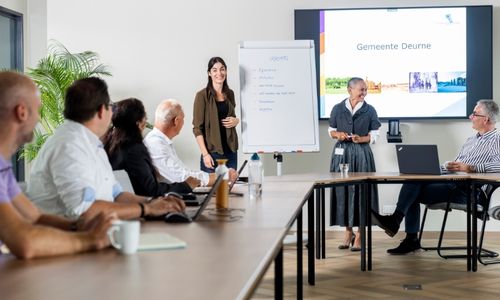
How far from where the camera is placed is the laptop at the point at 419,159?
19.7ft

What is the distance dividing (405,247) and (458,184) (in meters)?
0.88

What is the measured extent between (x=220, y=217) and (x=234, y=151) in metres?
3.72

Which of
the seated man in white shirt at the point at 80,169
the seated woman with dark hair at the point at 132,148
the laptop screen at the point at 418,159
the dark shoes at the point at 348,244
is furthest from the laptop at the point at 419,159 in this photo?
the seated man in white shirt at the point at 80,169

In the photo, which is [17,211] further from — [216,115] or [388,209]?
[388,209]

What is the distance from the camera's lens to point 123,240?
2.08 metres

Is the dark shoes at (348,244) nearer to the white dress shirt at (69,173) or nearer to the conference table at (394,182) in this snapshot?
the conference table at (394,182)

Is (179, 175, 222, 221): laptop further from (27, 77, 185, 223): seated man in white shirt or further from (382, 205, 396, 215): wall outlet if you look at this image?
(382, 205, 396, 215): wall outlet

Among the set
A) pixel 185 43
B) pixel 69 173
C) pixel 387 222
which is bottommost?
pixel 387 222

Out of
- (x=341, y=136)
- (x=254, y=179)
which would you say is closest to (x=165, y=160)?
(x=254, y=179)

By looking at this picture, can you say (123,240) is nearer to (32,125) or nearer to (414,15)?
(32,125)

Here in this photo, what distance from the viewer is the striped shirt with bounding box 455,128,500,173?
20.0 ft

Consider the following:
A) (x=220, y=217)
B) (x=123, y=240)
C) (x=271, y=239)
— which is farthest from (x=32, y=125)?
(x=220, y=217)

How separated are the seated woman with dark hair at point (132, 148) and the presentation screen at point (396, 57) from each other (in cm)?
377

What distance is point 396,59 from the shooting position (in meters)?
7.47
